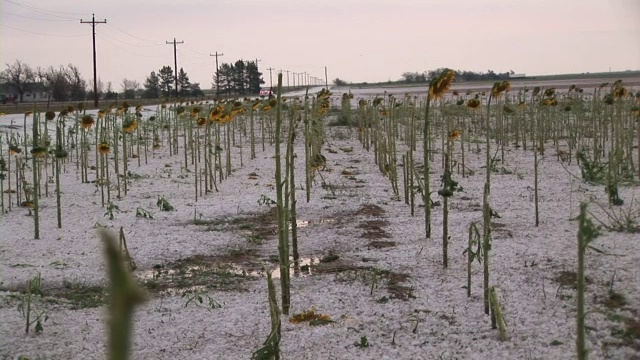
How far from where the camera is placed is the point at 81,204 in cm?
941

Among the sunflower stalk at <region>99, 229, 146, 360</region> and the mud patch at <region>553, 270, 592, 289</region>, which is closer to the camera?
the sunflower stalk at <region>99, 229, 146, 360</region>

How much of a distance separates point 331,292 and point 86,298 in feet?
6.04

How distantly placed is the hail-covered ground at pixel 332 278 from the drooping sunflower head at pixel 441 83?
1.40m

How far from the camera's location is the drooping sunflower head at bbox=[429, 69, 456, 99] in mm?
5176

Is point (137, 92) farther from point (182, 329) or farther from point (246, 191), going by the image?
point (182, 329)

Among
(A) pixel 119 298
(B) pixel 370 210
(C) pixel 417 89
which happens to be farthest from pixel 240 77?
(A) pixel 119 298

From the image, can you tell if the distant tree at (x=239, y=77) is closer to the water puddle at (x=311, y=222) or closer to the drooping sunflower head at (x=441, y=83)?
the water puddle at (x=311, y=222)

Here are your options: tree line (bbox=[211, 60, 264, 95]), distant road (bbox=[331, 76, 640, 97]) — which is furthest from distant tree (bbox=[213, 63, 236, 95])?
distant road (bbox=[331, 76, 640, 97])

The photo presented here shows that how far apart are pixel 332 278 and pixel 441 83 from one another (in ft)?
5.72

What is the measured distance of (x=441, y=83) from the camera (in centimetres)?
522

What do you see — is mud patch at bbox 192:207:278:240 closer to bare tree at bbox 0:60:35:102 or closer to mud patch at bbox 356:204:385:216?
mud patch at bbox 356:204:385:216

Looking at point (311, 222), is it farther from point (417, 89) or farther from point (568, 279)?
point (417, 89)

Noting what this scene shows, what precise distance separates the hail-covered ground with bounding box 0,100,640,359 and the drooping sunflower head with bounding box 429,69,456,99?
140cm

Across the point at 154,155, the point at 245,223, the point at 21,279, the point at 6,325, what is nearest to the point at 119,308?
the point at 6,325
